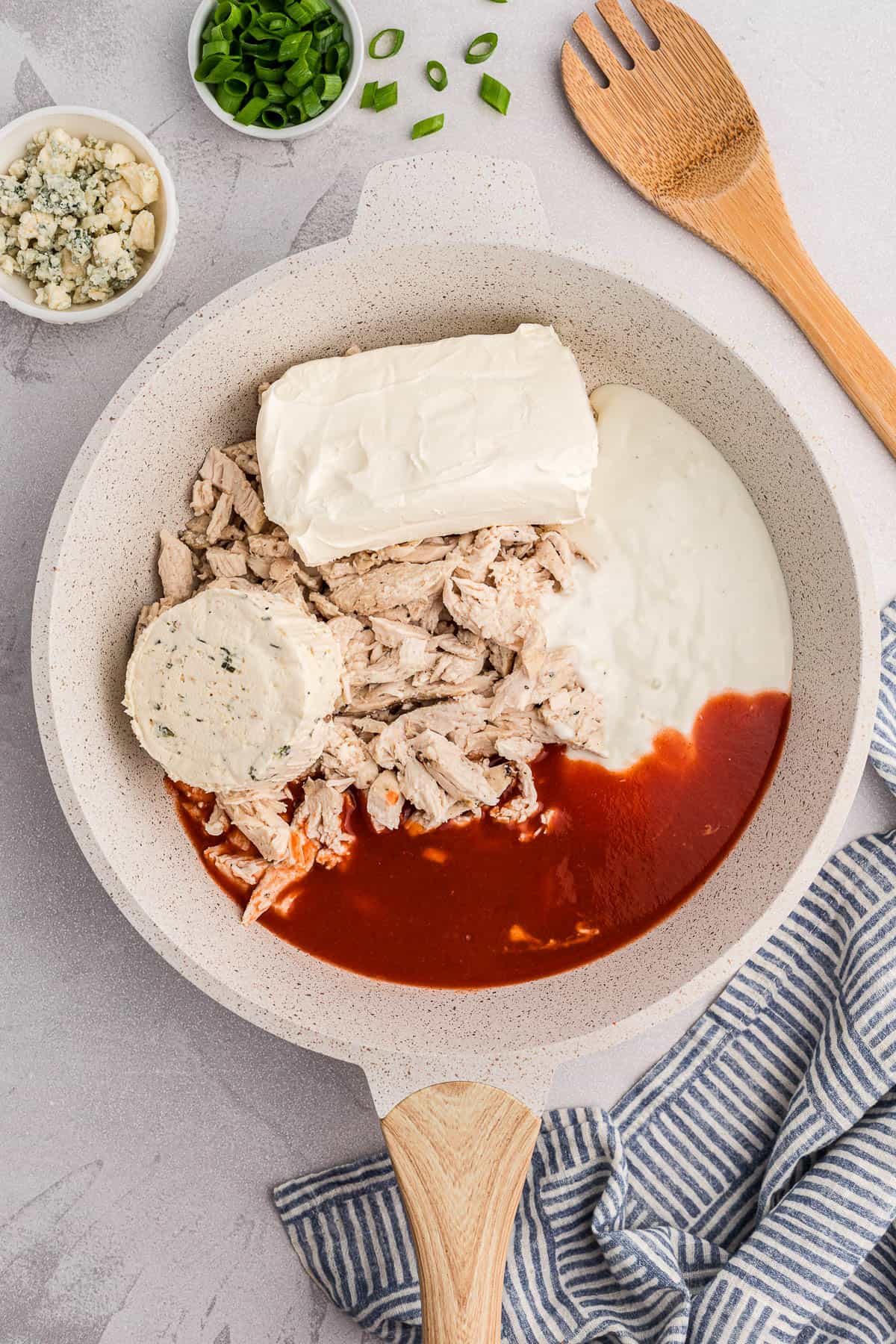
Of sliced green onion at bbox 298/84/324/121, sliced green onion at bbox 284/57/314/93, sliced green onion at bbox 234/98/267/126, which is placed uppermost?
sliced green onion at bbox 284/57/314/93

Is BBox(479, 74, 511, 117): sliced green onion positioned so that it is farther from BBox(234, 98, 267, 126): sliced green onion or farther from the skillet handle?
the skillet handle

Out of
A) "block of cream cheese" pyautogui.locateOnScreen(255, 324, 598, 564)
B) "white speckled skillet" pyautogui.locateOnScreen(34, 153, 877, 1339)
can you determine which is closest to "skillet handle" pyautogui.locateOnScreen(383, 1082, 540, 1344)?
"white speckled skillet" pyautogui.locateOnScreen(34, 153, 877, 1339)

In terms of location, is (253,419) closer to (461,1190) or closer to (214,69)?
(214,69)

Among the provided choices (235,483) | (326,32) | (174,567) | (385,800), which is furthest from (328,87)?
(385,800)

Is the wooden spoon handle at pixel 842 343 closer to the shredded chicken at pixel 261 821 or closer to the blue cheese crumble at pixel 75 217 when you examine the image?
Result: the blue cheese crumble at pixel 75 217

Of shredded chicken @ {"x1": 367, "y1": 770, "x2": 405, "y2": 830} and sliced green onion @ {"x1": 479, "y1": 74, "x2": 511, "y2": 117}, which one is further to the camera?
sliced green onion @ {"x1": 479, "y1": 74, "x2": 511, "y2": 117}

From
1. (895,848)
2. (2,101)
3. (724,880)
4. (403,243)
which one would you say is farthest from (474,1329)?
(2,101)
